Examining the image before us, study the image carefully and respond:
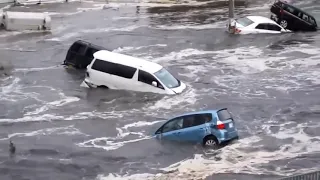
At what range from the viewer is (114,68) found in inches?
1029

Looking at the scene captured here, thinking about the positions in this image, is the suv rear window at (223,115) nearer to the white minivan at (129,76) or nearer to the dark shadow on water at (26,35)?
the white minivan at (129,76)

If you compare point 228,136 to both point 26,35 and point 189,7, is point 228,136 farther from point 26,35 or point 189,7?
point 189,7

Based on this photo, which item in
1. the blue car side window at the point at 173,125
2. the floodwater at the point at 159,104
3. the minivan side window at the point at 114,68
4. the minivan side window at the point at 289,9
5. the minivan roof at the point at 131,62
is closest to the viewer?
the floodwater at the point at 159,104

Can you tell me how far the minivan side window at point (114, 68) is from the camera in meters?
25.9

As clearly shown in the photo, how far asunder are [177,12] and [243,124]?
2547 cm

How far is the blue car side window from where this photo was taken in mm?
19531

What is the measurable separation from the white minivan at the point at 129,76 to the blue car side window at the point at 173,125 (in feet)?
17.9

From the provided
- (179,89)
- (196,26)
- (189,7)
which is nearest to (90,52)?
(179,89)

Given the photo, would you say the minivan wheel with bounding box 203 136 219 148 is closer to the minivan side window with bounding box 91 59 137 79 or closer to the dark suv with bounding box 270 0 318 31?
the minivan side window with bounding box 91 59 137 79

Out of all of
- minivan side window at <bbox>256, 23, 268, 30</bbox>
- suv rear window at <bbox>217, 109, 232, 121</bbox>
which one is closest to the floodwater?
minivan side window at <bbox>256, 23, 268, 30</bbox>

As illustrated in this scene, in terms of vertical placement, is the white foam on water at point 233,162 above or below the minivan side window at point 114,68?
below

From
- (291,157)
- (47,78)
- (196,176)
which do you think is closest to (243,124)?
(291,157)

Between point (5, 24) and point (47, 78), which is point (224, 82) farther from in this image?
point (5, 24)

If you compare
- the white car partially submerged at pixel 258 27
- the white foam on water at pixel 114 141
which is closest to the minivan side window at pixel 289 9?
the white car partially submerged at pixel 258 27
